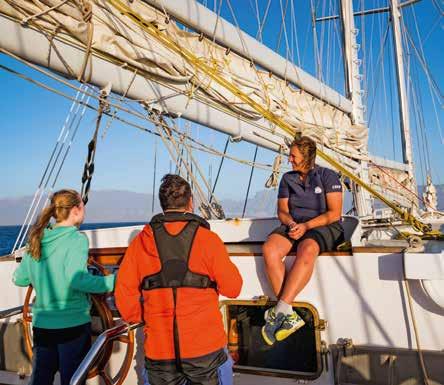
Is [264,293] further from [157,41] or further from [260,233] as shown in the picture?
[157,41]

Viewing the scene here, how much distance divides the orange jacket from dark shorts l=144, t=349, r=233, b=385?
0.12ft

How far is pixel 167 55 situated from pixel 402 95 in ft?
35.3

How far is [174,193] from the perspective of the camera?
7.34 ft

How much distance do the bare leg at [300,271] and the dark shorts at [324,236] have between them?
11 cm

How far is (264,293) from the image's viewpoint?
3242 mm

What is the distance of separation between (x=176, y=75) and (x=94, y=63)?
906 millimetres

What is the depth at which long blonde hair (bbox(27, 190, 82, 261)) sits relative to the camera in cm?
246

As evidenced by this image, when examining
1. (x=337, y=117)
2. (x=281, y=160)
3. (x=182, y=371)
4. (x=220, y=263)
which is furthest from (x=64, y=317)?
(x=337, y=117)

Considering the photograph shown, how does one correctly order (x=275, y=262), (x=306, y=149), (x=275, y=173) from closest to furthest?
(x=275, y=262), (x=306, y=149), (x=275, y=173)

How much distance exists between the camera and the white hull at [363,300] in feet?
9.30

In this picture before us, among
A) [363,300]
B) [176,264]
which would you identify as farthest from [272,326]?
[176,264]

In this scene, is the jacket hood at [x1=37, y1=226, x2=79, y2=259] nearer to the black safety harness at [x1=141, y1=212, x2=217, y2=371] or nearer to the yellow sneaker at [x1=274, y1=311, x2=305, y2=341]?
the black safety harness at [x1=141, y1=212, x2=217, y2=371]

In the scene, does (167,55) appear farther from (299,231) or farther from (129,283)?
(129,283)

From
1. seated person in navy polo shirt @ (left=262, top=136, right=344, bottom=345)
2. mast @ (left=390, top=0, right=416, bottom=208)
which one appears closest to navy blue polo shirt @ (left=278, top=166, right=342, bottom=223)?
seated person in navy polo shirt @ (left=262, top=136, right=344, bottom=345)
